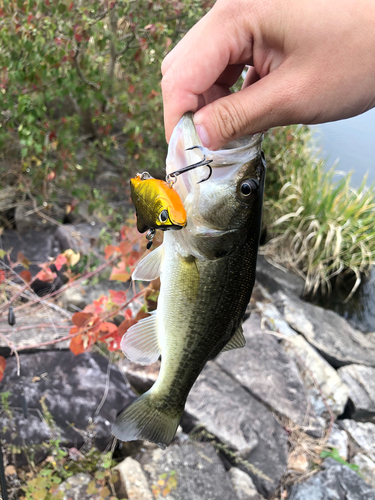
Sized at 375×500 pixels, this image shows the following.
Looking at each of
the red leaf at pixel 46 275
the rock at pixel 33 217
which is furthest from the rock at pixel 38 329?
the rock at pixel 33 217

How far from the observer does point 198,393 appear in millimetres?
3082

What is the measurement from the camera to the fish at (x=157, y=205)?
3.06ft

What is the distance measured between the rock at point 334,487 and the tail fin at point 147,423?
6.81ft

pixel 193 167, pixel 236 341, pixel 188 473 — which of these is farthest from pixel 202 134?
pixel 188 473

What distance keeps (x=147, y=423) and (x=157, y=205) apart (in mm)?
877

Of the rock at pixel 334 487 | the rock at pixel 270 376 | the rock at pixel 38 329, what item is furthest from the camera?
the rock at pixel 270 376

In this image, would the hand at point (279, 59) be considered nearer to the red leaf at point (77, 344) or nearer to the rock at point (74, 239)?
the red leaf at point (77, 344)

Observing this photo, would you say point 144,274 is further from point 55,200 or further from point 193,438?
point 55,200

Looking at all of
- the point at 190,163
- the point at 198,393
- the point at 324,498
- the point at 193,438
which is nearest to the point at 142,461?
the point at 193,438

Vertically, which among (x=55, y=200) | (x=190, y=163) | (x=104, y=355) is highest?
(x=190, y=163)

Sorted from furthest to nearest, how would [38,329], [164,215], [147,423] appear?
[38,329], [147,423], [164,215]

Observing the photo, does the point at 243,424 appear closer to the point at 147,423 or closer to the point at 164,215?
the point at 147,423

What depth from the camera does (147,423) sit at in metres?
1.32

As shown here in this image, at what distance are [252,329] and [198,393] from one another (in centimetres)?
125
